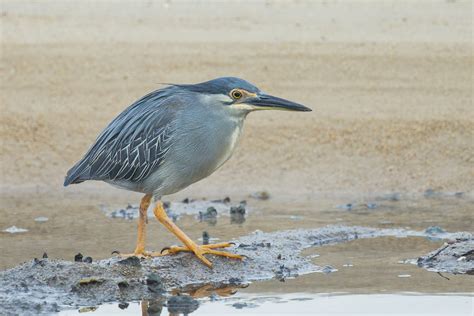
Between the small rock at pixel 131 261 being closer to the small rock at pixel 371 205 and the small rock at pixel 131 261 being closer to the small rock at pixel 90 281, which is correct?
the small rock at pixel 90 281

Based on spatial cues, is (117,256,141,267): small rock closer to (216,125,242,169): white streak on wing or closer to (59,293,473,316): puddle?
(59,293,473,316): puddle

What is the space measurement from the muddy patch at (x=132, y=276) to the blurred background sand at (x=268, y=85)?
188 centimetres

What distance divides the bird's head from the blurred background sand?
2.67m

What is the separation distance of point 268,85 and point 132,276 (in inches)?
277

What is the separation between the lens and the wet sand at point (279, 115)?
10.2m

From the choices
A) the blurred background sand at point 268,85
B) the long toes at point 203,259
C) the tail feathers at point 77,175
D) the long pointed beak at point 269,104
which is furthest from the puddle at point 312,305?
the blurred background sand at point 268,85

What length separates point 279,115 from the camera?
1366cm

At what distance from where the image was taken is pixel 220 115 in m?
7.70

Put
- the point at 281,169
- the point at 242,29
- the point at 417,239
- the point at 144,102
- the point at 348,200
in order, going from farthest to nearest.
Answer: the point at 242,29
the point at 281,169
the point at 348,200
the point at 417,239
the point at 144,102

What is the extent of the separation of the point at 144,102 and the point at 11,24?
946 centimetres

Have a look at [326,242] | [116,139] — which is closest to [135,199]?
[326,242]

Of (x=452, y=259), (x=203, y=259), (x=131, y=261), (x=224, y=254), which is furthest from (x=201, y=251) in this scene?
(x=452, y=259)

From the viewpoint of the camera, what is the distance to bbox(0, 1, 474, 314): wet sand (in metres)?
10.2

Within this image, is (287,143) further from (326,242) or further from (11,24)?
(11,24)
